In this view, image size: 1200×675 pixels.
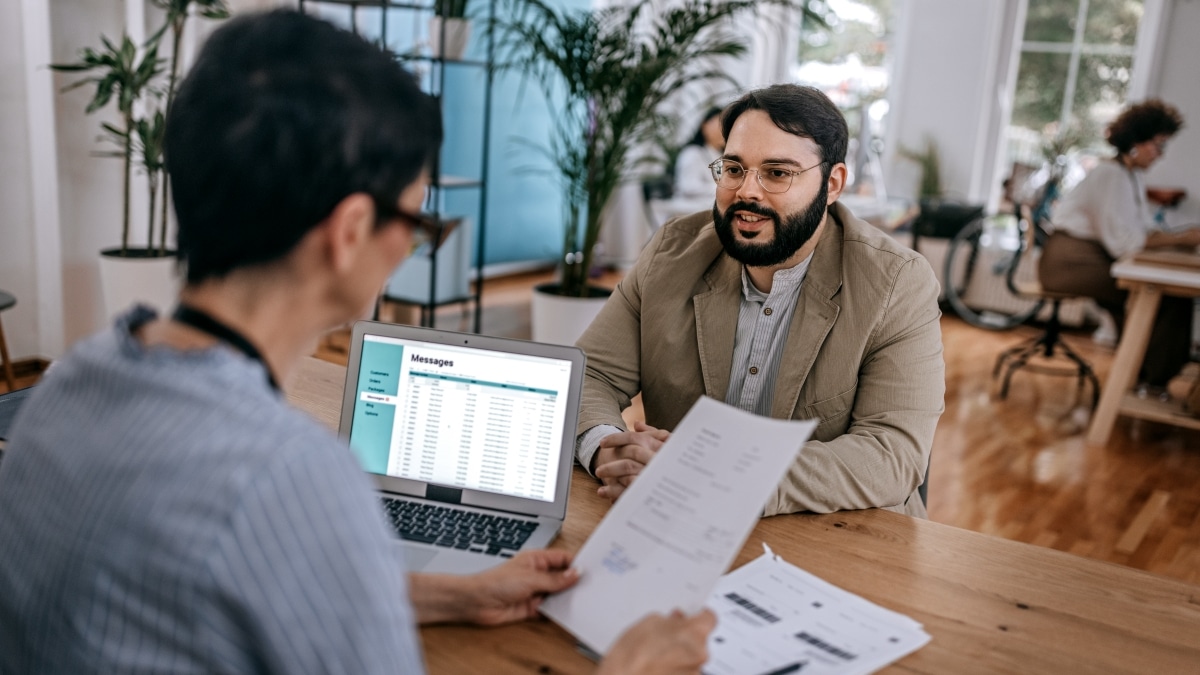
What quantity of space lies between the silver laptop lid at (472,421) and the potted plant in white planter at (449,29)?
3121 millimetres

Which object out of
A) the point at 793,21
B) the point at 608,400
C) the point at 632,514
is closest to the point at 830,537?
the point at 632,514

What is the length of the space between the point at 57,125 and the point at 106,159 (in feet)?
0.78

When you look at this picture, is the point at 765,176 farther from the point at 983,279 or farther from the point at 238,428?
the point at 983,279

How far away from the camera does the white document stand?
100 cm

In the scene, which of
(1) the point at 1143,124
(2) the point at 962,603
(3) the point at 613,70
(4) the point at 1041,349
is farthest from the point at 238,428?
(4) the point at 1041,349

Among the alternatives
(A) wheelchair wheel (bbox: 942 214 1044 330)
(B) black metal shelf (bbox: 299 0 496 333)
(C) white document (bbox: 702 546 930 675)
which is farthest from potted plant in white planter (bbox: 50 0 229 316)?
(A) wheelchair wheel (bbox: 942 214 1044 330)

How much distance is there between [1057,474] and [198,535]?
3940 millimetres

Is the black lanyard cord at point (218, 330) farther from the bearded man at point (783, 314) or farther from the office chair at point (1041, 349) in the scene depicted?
the office chair at point (1041, 349)

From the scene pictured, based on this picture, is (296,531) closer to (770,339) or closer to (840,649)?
(840,649)

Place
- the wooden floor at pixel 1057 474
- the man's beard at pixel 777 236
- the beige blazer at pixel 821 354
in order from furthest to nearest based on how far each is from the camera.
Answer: the wooden floor at pixel 1057 474 < the man's beard at pixel 777 236 < the beige blazer at pixel 821 354

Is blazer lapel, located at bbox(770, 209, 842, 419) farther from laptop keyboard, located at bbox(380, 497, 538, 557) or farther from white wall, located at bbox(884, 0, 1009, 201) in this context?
white wall, located at bbox(884, 0, 1009, 201)

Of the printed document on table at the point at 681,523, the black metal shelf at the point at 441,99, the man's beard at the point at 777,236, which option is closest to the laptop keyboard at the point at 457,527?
the printed document on table at the point at 681,523

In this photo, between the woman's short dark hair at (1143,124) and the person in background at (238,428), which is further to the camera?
the woman's short dark hair at (1143,124)

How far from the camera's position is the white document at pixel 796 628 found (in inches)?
39.4
